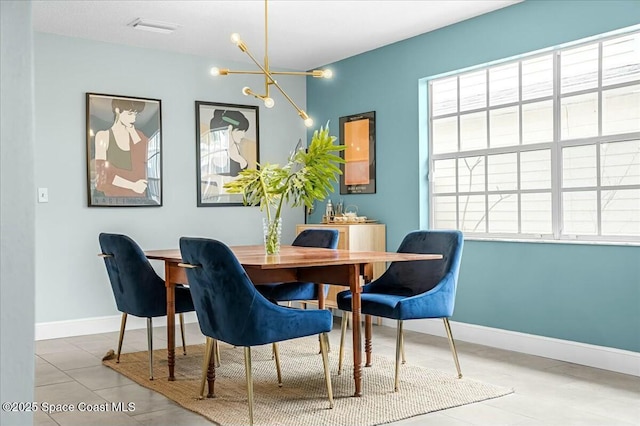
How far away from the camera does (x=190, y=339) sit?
5215 mm

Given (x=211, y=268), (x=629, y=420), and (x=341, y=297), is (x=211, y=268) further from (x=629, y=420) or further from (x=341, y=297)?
(x=629, y=420)

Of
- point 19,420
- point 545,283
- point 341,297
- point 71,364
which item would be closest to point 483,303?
point 545,283

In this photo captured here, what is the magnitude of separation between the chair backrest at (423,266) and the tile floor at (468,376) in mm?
537

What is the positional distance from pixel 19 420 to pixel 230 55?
4.83 m

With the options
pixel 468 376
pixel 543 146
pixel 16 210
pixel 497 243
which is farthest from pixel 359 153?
pixel 16 210

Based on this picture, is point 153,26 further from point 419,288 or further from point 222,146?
point 419,288

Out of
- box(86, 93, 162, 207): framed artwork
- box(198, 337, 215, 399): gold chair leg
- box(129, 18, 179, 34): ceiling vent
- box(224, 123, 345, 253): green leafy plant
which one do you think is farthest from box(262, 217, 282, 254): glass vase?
box(86, 93, 162, 207): framed artwork

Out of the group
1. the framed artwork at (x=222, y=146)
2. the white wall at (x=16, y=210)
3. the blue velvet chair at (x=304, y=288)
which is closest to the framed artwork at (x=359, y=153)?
the framed artwork at (x=222, y=146)

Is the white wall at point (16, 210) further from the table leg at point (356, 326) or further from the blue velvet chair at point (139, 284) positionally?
the blue velvet chair at point (139, 284)

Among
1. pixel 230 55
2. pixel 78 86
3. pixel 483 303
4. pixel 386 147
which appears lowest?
pixel 483 303

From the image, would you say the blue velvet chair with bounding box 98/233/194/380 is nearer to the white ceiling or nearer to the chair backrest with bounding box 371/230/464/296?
the chair backrest with bounding box 371/230/464/296

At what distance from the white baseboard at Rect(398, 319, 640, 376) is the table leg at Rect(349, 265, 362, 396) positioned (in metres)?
1.64

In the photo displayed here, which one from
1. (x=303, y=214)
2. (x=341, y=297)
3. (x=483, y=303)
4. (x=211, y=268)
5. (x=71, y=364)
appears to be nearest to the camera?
(x=211, y=268)

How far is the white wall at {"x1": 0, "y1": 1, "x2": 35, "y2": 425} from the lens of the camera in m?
A: 1.82
